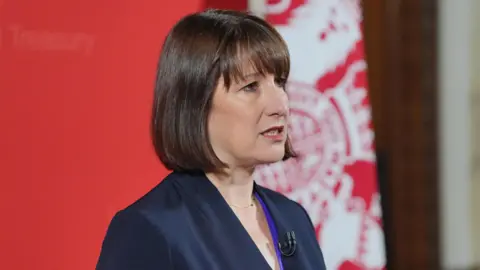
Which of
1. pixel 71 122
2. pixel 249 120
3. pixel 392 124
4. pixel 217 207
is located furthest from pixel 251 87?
pixel 392 124

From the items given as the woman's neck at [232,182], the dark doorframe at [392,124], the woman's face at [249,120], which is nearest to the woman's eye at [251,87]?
the woman's face at [249,120]

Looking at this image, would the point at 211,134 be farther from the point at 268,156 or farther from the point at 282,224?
the point at 282,224

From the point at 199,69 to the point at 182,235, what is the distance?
224 mm

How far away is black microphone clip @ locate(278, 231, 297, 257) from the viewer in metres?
1.08

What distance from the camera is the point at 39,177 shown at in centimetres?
133

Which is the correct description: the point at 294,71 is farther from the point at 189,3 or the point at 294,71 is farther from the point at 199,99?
the point at 199,99

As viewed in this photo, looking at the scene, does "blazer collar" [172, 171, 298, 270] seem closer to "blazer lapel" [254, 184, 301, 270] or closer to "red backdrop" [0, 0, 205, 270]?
"blazer lapel" [254, 184, 301, 270]

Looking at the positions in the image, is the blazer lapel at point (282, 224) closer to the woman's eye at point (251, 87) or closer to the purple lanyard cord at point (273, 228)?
the purple lanyard cord at point (273, 228)

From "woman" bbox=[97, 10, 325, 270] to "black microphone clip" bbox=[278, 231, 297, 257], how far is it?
16mm

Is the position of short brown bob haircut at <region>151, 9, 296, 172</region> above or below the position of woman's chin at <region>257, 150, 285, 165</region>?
above

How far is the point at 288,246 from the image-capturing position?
110 centimetres

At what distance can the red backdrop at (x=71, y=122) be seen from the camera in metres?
1.31

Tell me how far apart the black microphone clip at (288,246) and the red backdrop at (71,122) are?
1.43 ft

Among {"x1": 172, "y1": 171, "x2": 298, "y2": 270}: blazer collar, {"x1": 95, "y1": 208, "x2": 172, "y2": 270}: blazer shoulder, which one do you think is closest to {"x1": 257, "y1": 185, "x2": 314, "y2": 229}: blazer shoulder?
{"x1": 172, "y1": 171, "x2": 298, "y2": 270}: blazer collar
